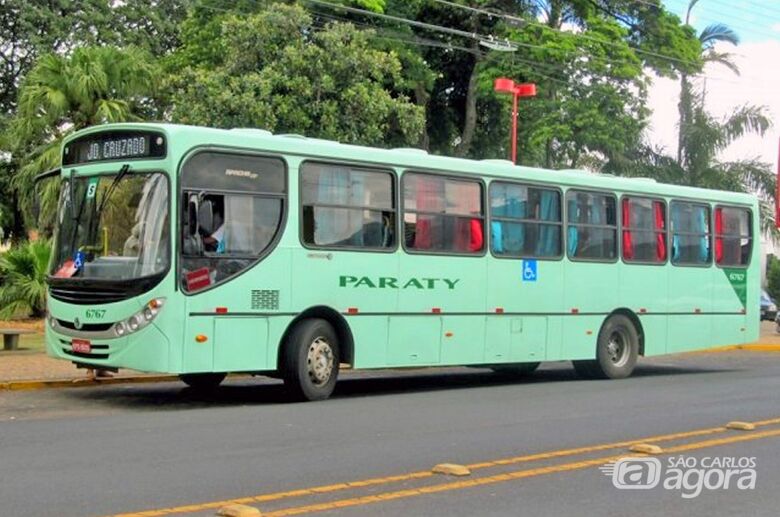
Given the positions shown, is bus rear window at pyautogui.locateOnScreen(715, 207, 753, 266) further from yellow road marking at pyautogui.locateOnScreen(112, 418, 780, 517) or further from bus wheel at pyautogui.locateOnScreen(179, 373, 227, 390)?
bus wheel at pyautogui.locateOnScreen(179, 373, 227, 390)

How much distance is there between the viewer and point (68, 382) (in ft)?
49.5

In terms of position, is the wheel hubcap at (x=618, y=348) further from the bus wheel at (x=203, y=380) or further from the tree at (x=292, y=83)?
the tree at (x=292, y=83)

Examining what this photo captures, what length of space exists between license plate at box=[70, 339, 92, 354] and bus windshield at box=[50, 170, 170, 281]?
763 mm

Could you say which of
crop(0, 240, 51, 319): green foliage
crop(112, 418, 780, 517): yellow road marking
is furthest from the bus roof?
crop(0, 240, 51, 319): green foliage

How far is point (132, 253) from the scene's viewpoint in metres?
12.6

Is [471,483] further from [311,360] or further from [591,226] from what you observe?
[591,226]

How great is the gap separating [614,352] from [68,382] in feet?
28.9

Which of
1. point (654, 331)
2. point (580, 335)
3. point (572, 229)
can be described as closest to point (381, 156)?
point (572, 229)

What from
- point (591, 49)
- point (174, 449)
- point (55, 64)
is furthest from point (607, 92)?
point (174, 449)

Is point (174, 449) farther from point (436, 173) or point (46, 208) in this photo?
point (46, 208)

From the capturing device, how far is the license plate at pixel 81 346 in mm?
12734

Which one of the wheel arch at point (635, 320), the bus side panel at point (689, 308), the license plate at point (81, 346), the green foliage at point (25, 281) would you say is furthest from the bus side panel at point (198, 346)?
the green foliage at point (25, 281)

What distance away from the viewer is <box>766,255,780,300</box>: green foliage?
1841 inches

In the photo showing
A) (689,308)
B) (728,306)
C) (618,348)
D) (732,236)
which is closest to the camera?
(618,348)
